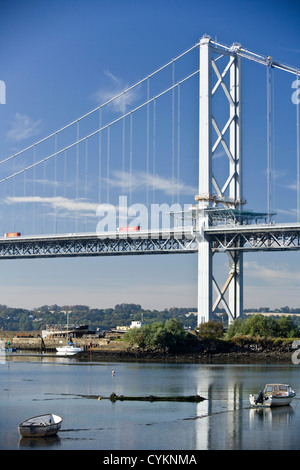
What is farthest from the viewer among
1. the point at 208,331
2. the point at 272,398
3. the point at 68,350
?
the point at 68,350

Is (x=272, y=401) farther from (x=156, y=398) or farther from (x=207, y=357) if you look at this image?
(x=207, y=357)

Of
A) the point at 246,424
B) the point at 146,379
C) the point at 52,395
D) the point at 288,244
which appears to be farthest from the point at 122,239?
the point at 246,424

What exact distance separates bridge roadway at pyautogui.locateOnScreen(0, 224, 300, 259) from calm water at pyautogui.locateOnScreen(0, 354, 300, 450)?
16.6 meters

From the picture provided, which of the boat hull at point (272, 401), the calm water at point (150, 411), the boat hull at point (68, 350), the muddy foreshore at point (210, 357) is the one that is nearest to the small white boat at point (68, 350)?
the boat hull at point (68, 350)

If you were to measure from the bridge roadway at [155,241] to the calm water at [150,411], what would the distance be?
1659 cm

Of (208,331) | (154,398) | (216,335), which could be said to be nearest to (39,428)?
(154,398)

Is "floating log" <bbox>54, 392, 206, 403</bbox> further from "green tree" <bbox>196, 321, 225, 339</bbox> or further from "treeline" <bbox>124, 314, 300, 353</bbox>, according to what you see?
"green tree" <bbox>196, 321, 225, 339</bbox>

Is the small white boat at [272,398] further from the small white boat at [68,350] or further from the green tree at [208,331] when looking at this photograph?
the small white boat at [68,350]

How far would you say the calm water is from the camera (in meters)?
29.7

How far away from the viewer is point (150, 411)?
119 feet

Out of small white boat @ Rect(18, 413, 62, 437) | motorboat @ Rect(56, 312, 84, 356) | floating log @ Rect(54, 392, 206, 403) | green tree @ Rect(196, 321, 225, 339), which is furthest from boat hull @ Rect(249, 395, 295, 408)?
motorboat @ Rect(56, 312, 84, 356)

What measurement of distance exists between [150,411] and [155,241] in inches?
1786

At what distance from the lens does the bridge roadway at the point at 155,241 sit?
234ft

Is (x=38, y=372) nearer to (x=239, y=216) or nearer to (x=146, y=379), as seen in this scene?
(x=146, y=379)
